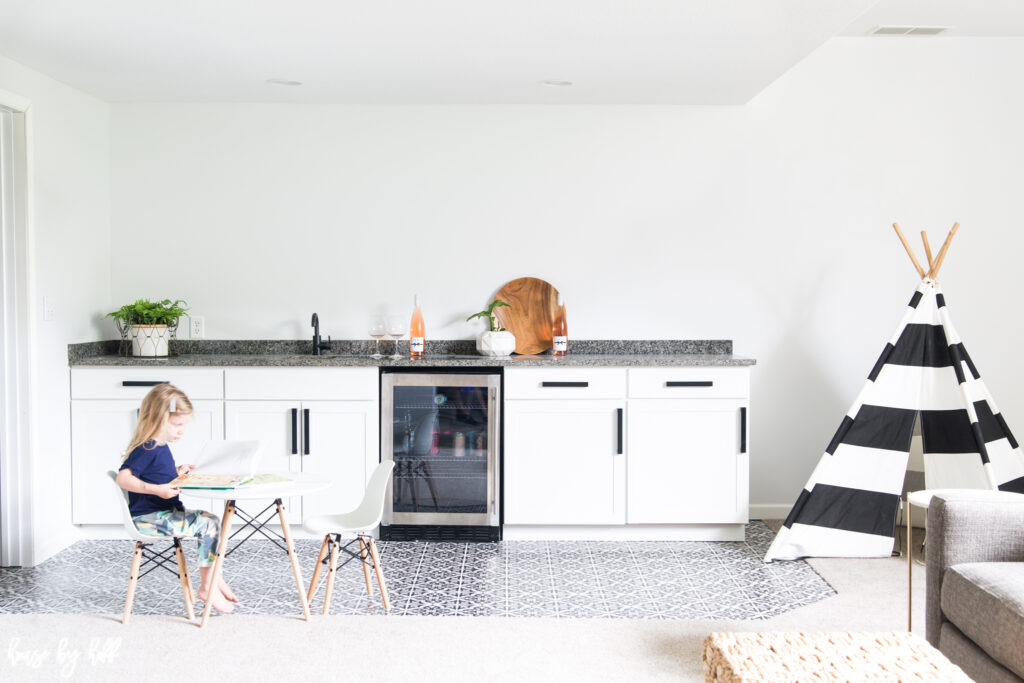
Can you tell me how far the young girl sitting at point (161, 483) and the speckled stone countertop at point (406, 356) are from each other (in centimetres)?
93

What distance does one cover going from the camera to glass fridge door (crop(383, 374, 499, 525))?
386 cm

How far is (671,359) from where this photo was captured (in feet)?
12.6

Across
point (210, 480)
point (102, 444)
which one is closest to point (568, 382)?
point (210, 480)

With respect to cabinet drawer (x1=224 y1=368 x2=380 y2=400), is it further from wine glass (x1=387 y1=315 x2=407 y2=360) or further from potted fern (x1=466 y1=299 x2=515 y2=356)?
potted fern (x1=466 y1=299 x2=515 y2=356)

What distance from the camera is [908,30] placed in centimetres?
405

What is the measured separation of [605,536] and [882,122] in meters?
2.58

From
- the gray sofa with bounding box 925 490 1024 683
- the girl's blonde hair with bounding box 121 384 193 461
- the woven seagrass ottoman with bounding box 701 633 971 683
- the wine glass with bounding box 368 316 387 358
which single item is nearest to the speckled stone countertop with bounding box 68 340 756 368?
the wine glass with bounding box 368 316 387 358

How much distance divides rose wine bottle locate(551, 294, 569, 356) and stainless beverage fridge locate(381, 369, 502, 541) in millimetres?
444

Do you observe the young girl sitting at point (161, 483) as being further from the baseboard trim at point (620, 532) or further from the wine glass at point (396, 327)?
the baseboard trim at point (620, 532)

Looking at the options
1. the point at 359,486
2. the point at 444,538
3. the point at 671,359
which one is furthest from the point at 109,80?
the point at 671,359

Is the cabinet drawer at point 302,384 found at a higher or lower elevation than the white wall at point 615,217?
lower

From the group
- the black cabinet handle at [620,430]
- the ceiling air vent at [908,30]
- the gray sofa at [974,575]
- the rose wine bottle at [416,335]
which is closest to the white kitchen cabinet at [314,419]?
the rose wine bottle at [416,335]

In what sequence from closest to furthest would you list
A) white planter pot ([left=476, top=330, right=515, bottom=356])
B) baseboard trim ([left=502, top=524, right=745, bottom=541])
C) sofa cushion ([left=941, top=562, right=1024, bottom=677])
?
sofa cushion ([left=941, top=562, right=1024, bottom=677]) < baseboard trim ([left=502, top=524, right=745, bottom=541]) < white planter pot ([left=476, top=330, right=515, bottom=356])

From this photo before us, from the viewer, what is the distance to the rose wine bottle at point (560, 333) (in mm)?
4145
